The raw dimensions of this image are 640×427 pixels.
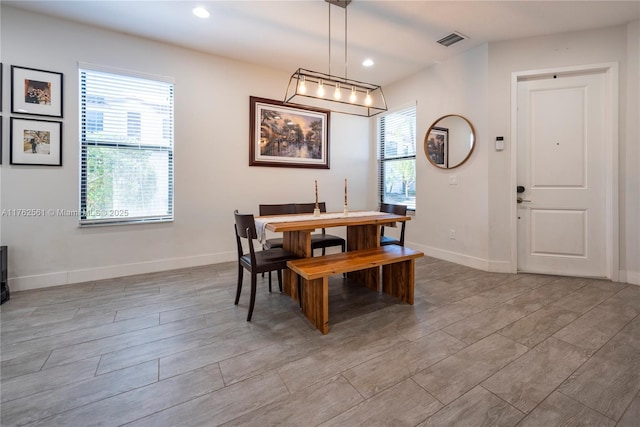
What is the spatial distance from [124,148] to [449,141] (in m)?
4.17

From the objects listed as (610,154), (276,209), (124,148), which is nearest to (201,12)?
(124,148)

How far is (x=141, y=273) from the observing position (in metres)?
3.32

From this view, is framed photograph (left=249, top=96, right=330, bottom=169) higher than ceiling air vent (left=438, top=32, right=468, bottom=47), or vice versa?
ceiling air vent (left=438, top=32, right=468, bottom=47)

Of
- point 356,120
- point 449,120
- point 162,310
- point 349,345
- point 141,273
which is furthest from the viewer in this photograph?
point 356,120

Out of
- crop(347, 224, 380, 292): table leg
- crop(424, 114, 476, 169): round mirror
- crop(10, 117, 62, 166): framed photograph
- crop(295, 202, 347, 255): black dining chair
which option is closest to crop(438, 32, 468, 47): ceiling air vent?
crop(424, 114, 476, 169): round mirror

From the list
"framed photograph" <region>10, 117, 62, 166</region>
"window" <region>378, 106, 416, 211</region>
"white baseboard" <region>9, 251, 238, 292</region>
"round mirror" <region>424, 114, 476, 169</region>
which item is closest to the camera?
"framed photograph" <region>10, 117, 62, 166</region>

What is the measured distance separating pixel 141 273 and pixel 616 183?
550cm

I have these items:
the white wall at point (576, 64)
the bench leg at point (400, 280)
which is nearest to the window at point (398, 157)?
the white wall at point (576, 64)

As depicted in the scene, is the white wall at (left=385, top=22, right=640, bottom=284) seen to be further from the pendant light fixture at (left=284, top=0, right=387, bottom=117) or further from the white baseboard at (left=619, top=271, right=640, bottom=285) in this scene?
the pendant light fixture at (left=284, top=0, right=387, bottom=117)

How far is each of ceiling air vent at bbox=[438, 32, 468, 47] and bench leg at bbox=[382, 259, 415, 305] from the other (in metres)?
2.69

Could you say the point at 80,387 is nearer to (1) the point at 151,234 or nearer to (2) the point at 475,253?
(1) the point at 151,234

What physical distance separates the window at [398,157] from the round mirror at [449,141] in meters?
0.38

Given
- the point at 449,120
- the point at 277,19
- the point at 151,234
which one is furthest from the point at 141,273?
the point at 449,120

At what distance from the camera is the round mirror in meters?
3.61
